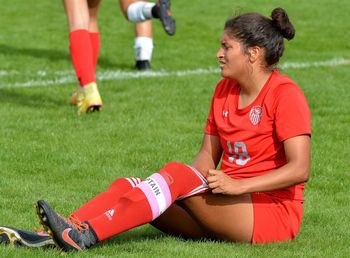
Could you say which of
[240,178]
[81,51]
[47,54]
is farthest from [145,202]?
[47,54]

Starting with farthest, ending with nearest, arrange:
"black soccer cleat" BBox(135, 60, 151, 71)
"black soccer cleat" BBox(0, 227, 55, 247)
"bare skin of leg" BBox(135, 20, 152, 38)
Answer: "bare skin of leg" BBox(135, 20, 152, 38), "black soccer cleat" BBox(135, 60, 151, 71), "black soccer cleat" BBox(0, 227, 55, 247)

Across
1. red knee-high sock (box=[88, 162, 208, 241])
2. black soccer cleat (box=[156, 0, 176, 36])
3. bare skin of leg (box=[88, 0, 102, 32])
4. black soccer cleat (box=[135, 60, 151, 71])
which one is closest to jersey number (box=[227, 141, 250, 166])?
red knee-high sock (box=[88, 162, 208, 241])

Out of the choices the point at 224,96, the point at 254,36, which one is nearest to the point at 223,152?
the point at 224,96

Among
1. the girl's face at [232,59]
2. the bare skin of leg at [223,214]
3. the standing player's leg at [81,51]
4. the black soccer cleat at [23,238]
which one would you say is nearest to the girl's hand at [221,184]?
the bare skin of leg at [223,214]

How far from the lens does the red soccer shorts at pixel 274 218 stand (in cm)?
510

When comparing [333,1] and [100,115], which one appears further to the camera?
[333,1]

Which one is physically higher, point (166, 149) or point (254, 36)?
A: point (254, 36)

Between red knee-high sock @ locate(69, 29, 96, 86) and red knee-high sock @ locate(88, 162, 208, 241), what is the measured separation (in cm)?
394

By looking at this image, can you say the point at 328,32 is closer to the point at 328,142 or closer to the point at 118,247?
the point at 328,142

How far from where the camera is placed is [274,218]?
202 inches

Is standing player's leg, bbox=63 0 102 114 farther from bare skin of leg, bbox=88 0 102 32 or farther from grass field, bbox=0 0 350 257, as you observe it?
bare skin of leg, bbox=88 0 102 32

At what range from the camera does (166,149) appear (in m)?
7.66

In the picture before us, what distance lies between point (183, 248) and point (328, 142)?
10.2 ft

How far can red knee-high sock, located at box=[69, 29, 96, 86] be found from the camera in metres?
8.85
